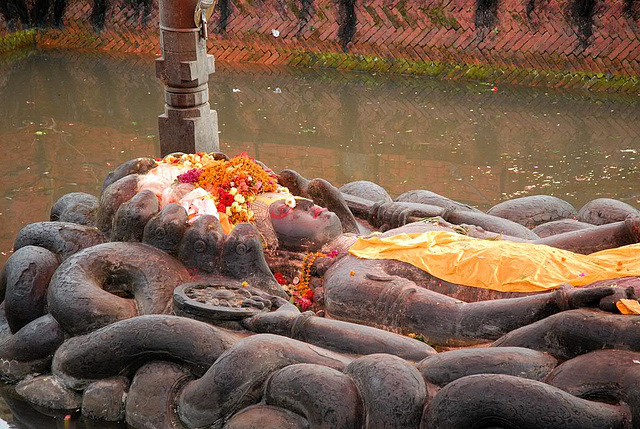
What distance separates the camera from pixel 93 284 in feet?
16.5

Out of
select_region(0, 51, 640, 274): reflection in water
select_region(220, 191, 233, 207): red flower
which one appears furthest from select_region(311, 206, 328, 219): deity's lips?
select_region(0, 51, 640, 274): reflection in water

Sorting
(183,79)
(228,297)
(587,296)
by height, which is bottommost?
(228,297)

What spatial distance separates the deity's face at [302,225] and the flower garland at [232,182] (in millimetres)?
174

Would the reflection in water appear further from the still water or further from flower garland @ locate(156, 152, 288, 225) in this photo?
flower garland @ locate(156, 152, 288, 225)

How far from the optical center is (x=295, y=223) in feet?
18.3

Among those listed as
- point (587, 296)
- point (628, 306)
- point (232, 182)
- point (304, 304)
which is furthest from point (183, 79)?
point (628, 306)

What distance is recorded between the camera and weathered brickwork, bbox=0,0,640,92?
12.2 metres

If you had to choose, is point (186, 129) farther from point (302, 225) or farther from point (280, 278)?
point (280, 278)

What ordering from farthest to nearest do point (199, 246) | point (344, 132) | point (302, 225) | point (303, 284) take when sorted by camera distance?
point (344, 132)
point (302, 225)
point (303, 284)
point (199, 246)

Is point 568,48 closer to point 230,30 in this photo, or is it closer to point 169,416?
point 230,30

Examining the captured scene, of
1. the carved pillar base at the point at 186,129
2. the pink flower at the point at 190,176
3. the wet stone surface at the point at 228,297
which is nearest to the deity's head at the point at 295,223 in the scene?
the pink flower at the point at 190,176

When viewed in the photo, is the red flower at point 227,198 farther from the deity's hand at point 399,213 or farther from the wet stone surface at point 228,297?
the deity's hand at point 399,213

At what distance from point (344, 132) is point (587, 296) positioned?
6664 mm

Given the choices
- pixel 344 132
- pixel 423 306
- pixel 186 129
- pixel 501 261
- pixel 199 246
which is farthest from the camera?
pixel 344 132
